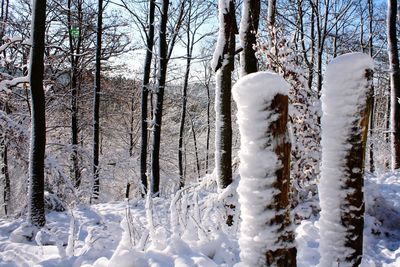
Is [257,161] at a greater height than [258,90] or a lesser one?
lesser

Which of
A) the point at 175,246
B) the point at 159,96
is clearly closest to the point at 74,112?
the point at 159,96

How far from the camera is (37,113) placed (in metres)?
5.78

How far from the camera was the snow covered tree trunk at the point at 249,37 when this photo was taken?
221 inches

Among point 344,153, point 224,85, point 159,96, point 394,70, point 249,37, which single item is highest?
point 394,70

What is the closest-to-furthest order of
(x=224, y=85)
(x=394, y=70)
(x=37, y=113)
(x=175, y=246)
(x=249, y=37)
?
(x=175, y=246), (x=224, y=85), (x=249, y=37), (x=37, y=113), (x=394, y=70)

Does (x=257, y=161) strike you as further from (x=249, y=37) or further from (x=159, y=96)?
(x=159, y=96)

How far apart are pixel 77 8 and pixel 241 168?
45.6ft

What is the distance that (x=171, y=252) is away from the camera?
2.62 m

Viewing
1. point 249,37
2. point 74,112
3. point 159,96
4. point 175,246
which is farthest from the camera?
point 74,112

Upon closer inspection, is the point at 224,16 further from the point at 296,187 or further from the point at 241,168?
the point at 241,168

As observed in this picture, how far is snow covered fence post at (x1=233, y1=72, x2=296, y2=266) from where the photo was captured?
58.4 inches

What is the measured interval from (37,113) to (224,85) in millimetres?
3044

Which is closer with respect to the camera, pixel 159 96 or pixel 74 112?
pixel 159 96

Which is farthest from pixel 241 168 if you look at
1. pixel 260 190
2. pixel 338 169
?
pixel 338 169
